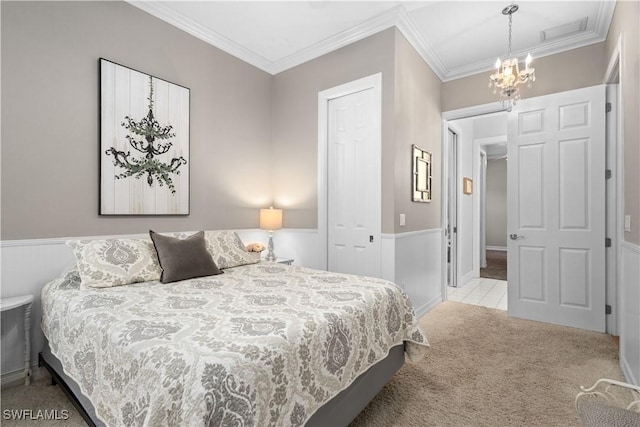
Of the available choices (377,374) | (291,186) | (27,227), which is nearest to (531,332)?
(377,374)

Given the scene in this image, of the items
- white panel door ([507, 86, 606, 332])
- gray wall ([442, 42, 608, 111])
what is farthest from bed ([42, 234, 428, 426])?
gray wall ([442, 42, 608, 111])

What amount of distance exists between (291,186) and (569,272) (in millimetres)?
3218

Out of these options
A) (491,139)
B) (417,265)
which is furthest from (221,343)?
(491,139)

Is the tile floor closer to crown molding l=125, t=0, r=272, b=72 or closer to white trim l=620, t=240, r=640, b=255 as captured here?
white trim l=620, t=240, r=640, b=255

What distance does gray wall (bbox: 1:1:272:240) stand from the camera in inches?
84.0

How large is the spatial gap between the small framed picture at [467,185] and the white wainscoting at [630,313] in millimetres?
3023

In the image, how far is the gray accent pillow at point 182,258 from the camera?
2.24 metres

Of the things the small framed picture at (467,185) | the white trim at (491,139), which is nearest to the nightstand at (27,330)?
the small framed picture at (467,185)

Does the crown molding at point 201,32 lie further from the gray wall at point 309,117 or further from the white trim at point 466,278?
the white trim at point 466,278

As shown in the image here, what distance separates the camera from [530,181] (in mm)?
3469

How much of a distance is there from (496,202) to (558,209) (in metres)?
6.44

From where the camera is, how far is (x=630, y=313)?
2070 millimetres

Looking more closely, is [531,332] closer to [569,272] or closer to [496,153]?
[569,272]

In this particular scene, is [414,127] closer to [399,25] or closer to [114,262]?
[399,25]
